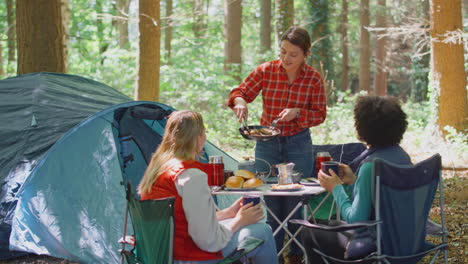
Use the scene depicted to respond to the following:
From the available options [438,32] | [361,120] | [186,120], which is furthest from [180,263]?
[438,32]

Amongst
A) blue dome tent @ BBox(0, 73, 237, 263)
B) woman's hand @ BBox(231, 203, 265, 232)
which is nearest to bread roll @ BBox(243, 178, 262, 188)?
woman's hand @ BBox(231, 203, 265, 232)

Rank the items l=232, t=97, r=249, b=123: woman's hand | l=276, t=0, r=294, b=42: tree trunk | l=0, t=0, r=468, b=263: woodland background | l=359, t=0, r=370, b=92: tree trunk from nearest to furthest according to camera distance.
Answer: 1. l=232, t=97, r=249, b=123: woman's hand
2. l=0, t=0, r=468, b=263: woodland background
3. l=276, t=0, r=294, b=42: tree trunk
4. l=359, t=0, r=370, b=92: tree trunk

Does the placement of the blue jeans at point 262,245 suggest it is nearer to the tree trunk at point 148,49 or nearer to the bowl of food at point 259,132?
the bowl of food at point 259,132

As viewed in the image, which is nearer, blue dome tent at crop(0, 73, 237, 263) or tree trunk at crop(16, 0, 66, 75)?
blue dome tent at crop(0, 73, 237, 263)

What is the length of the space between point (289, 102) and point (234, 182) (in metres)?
0.86

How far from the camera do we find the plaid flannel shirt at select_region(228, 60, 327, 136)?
3766 millimetres

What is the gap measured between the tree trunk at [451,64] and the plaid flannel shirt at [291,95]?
5.69m

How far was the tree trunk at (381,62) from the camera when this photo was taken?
763 inches

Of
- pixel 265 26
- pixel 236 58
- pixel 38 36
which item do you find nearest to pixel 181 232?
pixel 38 36

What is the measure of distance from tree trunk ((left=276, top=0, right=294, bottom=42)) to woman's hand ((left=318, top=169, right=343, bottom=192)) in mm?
7752

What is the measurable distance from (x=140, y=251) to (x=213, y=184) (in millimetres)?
732

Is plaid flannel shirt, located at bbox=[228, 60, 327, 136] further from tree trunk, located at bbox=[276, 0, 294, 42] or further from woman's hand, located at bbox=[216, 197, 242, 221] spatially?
tree trunk, located at bbox=[276, 0, 294, 42]

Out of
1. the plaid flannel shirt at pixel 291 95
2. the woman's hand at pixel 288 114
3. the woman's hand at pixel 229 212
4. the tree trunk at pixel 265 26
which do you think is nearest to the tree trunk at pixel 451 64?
the plaid flannel shirt at pixel 291 95

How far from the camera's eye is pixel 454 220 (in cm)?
526
